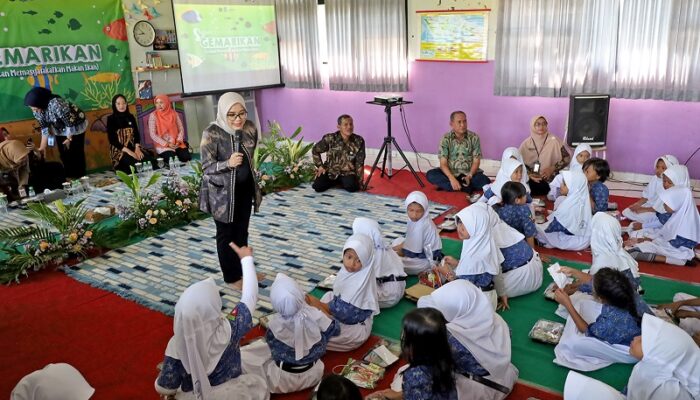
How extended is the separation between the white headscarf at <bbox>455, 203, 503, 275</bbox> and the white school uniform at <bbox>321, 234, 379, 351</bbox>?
65 cm

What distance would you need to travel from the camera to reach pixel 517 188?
13.1 ft

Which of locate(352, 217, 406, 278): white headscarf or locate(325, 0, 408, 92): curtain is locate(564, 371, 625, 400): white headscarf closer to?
locate(352, 217, 406, 278): white headscarf

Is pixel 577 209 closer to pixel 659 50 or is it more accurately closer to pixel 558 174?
pixel 558 174

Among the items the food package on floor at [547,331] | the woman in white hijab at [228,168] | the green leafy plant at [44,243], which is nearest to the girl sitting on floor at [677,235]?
the food package on floor at [547,331]

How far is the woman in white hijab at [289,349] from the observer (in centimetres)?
275

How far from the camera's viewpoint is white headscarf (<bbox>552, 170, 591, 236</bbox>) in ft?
14.4

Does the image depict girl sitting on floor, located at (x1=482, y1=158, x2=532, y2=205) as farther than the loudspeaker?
No

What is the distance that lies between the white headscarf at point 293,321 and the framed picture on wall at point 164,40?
6.30m

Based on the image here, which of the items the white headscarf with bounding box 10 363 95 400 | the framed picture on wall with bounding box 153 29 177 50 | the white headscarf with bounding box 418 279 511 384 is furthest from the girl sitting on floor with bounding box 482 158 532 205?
the framed picture on wall with bounding box 153 29 177 50

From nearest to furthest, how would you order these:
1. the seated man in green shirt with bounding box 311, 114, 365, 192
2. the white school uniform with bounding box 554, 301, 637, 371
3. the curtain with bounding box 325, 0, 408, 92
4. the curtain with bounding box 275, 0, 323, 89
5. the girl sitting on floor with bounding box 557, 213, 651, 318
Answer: the white school uniform with bounding box 554, 301, 637, 371 → the girl sitting on floor with bounding box 557, 213, 651, 318 → the seated man in green shirt with bounding box 311, 114, 365, 192 → the curtain with bounding box 325, 0, 408, 92 → the curtain with bounding box 275, 0, 323, 89

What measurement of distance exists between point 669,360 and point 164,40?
7.71 m

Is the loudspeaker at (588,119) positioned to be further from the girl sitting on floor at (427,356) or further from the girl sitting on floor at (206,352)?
the girl sitting on floor at (206,352)

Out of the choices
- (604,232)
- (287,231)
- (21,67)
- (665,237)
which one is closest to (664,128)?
(665,237)

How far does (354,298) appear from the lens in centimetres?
308
